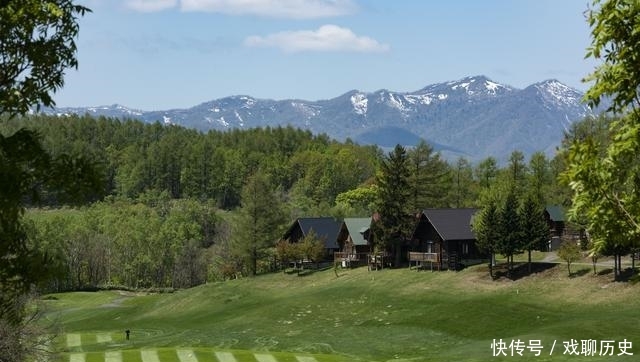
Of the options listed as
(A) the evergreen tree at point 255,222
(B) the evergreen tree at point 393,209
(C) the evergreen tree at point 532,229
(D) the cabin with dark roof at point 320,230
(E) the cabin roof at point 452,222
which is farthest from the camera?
(D) the cabin with dark roof at point 320,230

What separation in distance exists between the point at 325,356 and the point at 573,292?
21338 mm

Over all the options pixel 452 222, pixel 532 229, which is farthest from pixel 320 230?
pixel 532 229

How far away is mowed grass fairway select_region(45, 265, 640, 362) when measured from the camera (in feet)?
147

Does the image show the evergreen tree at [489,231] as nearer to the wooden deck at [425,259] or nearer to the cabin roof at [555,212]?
the wooden deck at [425,259]

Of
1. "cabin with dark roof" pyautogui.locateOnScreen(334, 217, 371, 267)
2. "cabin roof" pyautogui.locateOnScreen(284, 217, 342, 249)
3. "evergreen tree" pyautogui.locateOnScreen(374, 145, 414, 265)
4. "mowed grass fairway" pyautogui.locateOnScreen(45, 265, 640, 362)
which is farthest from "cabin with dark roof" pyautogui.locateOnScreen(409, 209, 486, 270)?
"cabin roof" pyautogui.locateOnScreen(284, 217, 342, 249)

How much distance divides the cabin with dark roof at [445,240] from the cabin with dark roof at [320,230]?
17.6 meters

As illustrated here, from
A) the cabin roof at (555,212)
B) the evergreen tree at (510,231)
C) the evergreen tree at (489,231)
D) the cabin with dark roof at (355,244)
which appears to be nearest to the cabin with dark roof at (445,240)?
the evergreen tree at (489,231)

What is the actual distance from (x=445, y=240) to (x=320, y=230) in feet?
86.5

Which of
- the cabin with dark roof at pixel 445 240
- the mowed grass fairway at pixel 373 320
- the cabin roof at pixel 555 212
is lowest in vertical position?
the mowed grass fairway at pixel 373 320

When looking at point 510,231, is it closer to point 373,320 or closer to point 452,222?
point 373,320

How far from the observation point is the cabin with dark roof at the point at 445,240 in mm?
75562

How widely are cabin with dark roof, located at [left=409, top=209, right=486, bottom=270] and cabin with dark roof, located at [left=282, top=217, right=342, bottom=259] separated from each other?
57.8 ft

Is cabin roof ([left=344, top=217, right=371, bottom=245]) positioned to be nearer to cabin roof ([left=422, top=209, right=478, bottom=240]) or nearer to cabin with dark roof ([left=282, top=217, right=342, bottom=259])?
cabin with dark roof ([left=282, top=217, right=342, bottom=259])

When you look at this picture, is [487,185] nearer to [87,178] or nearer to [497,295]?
[497,295]
